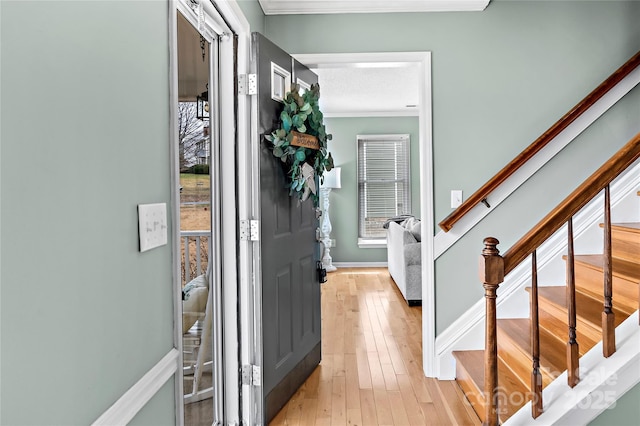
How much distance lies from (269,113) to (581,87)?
6.94ft

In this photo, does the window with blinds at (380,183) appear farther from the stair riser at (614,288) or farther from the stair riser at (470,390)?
the stair riser at (614,288)

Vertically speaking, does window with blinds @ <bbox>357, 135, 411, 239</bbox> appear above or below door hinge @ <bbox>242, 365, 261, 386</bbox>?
above

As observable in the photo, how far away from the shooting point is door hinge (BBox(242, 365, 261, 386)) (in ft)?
7.90

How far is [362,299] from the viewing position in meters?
5.32

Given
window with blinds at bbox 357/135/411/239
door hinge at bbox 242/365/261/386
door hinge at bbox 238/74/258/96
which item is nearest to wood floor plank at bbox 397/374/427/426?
door hinge at bbox 242/365/261/386

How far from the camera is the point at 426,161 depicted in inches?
118

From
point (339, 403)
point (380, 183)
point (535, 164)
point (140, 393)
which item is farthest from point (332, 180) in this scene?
point (140, 393)

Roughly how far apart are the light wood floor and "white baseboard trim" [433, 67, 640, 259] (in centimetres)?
89

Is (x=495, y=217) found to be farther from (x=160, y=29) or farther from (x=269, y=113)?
(x=160, y=29)

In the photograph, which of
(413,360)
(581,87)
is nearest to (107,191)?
(413,360)

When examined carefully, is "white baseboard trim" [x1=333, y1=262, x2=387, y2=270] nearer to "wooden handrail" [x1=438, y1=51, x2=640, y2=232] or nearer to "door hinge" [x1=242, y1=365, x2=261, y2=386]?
"wooden handrail" [x1=438, y1=51, x2=640, y2=232]

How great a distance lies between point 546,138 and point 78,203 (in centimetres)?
277

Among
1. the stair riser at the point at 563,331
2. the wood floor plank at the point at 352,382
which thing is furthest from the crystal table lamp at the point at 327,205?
the stair riser at the point at 563,331

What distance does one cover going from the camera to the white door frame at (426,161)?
3.00 metres
